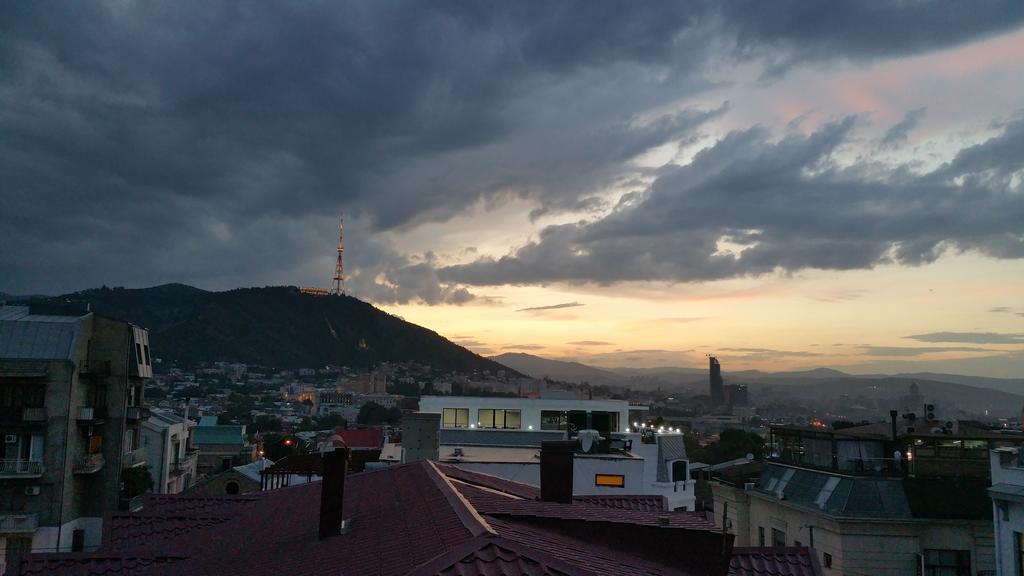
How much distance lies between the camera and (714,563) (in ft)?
35.8

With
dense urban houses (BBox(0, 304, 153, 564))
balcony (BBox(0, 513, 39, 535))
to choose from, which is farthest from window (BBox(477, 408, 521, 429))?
balcony (BBox(0, 513, 39, 535))

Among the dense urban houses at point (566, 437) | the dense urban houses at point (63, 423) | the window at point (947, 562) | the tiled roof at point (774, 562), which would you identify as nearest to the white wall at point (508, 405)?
the dense urban houses at point (566, 437)

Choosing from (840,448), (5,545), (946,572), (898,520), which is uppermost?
(840,448)

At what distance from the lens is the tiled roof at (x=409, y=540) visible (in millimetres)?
7555

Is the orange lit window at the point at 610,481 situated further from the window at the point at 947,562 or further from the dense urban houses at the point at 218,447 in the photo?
the dense urban houses at the point at 218,447

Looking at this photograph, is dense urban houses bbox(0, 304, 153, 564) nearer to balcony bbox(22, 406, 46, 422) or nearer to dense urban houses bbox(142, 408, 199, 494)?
balcony bbox(22, 406, 46, 422)

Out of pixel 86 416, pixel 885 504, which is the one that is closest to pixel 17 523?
pixel 86 416

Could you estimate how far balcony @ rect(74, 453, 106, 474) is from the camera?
43406 mm

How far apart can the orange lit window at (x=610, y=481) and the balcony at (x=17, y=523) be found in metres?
31.0

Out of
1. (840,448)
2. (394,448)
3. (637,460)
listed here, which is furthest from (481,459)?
(840,448)

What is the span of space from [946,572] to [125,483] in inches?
1816

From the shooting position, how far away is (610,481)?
33.5m

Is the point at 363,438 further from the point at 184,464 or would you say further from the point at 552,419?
the point at 552,419

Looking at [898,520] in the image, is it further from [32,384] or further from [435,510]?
[32,384]
